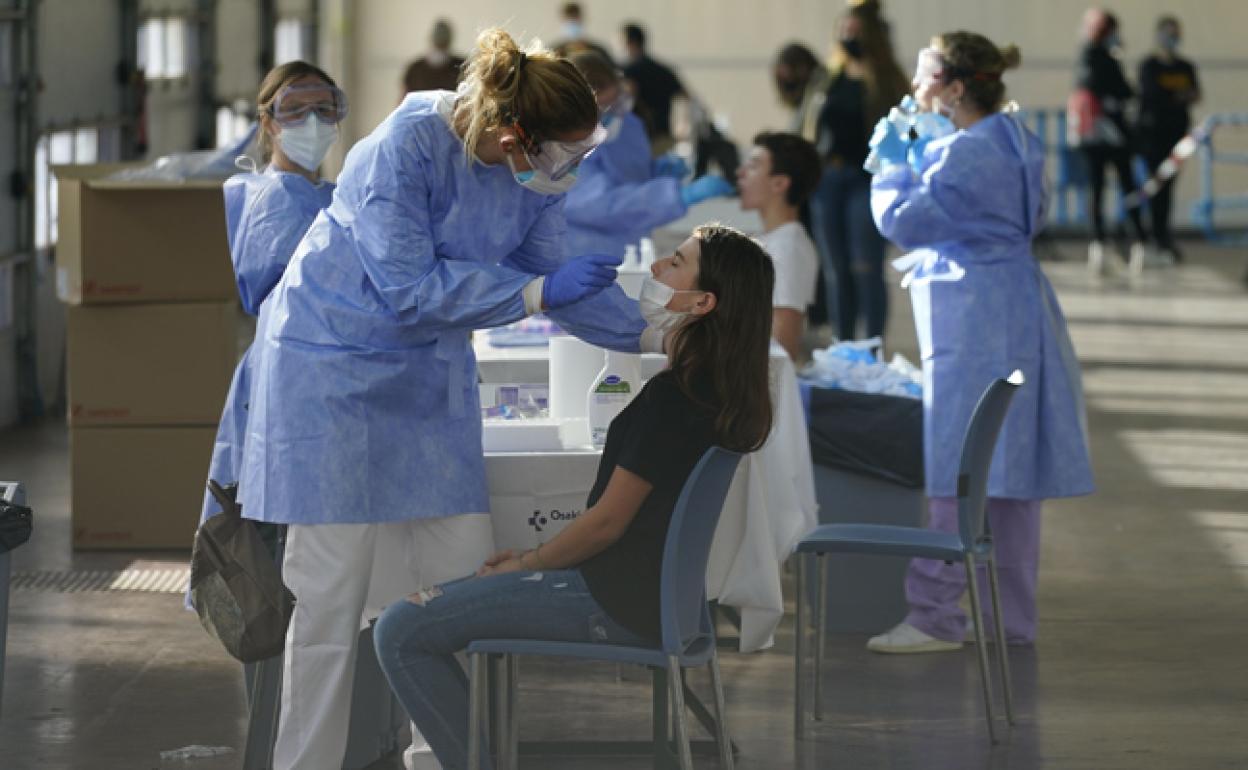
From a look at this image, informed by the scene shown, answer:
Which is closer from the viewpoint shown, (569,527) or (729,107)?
(569,527)

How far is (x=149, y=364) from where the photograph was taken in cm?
545

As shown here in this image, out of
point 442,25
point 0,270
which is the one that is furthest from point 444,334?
point 442,25

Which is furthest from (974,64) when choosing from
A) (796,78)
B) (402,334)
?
(796,78)

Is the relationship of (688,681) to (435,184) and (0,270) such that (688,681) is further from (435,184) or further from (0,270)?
(0,270)

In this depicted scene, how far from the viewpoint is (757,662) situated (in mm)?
4461

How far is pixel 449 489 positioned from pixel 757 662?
148 centimetres

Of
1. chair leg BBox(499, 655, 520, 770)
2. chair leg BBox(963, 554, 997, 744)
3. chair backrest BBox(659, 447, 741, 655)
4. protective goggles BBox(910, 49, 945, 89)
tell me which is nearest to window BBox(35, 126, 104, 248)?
protective goggles BBox(910, 49, 945, 89)

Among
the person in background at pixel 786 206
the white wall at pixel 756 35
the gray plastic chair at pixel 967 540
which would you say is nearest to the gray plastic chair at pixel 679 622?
the gray plastic chair at pixel 967 540

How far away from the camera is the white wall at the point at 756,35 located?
49.5 ft

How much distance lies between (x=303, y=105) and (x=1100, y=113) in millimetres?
9529

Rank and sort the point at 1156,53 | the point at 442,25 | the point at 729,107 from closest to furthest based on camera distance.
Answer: the point at 442,25
the point at 1156,53
the point at 729,107

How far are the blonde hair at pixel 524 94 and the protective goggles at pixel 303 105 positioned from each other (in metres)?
0.96

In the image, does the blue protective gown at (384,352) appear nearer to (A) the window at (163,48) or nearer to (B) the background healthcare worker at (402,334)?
(B) the background healthcare worker at (402,334)

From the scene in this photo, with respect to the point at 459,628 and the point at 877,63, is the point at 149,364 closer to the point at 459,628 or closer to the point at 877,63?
the point at 459,628
